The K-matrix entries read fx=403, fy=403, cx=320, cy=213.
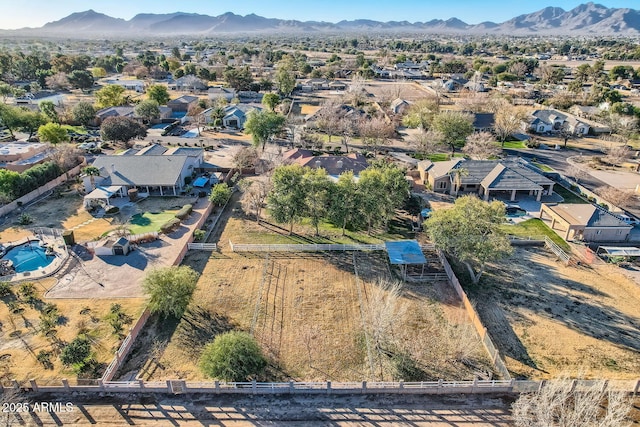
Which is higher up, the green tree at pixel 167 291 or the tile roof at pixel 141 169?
the tile roof at pixel 141 169

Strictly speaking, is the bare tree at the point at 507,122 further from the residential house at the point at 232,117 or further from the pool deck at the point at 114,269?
the pool deck at the point at 114,269

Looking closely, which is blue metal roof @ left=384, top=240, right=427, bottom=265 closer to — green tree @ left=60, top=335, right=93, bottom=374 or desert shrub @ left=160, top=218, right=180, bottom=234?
desert shrub @ left=160, top=218, right=180, bottom=234

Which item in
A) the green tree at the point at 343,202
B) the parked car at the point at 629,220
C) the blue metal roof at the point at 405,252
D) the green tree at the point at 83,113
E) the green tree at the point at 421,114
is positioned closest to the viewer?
the blue metal roof at the point at 405,252

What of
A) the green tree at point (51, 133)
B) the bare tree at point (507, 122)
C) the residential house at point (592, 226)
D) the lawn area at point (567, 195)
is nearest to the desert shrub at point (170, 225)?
the green tree at point (51, 133)

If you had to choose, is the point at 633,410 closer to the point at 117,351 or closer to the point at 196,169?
the point at 117,351

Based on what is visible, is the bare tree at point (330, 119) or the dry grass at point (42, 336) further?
the bare tree at point (330, 119)

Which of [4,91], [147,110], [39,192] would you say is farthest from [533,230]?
[4,91]

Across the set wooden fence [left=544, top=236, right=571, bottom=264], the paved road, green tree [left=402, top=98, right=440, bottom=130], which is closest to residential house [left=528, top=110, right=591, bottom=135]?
green tree [left=402, top=98, right=440, bottom=130]
